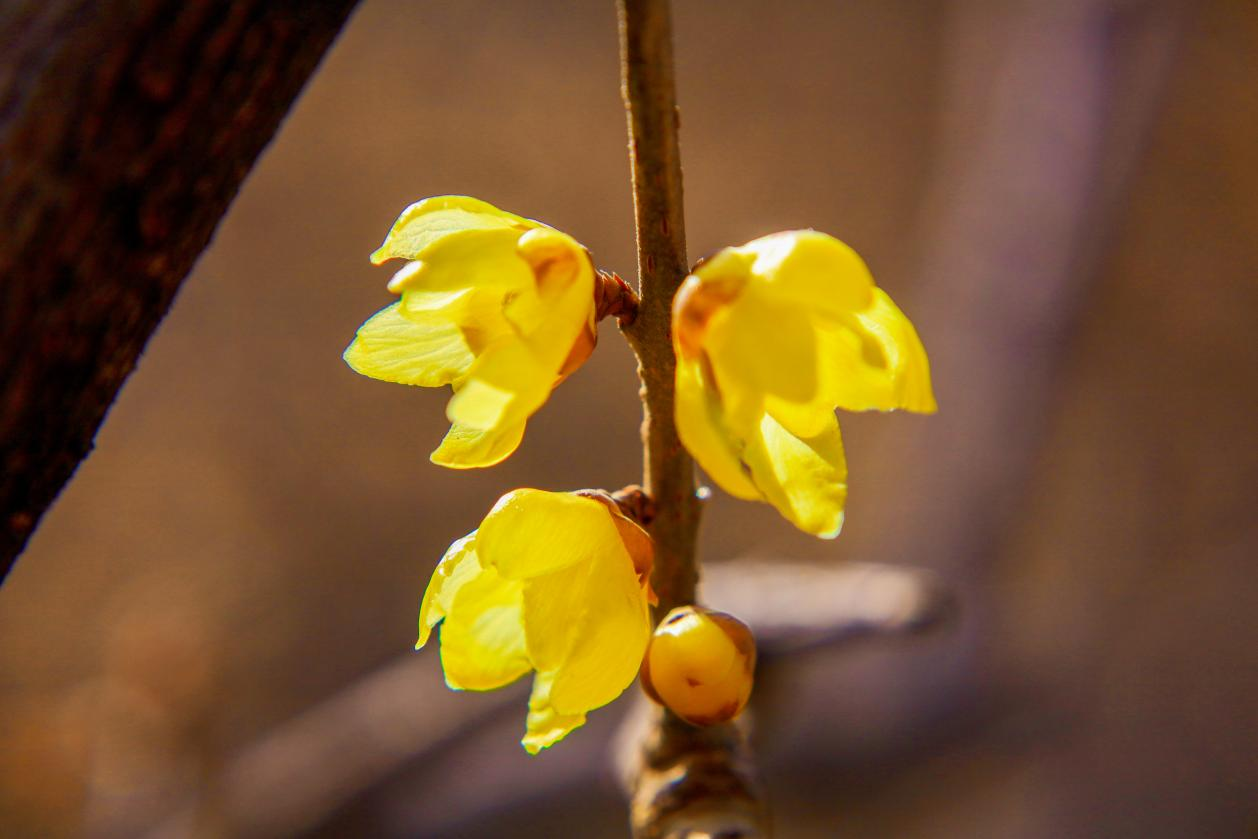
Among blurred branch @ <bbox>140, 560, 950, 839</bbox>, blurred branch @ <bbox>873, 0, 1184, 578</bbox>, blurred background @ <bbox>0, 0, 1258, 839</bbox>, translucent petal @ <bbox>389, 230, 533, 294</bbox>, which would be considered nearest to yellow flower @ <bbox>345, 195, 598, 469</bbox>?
translucent petal @ <bbox>389, 230, 533, 294</bbox>

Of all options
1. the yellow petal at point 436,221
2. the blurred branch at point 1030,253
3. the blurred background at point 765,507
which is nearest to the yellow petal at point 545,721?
the yellow petal at point 436,221

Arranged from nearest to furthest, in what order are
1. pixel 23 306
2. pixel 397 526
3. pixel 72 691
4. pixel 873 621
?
pixel 23 306
pixel 873 621
pixel 72 691
pixel 397 526

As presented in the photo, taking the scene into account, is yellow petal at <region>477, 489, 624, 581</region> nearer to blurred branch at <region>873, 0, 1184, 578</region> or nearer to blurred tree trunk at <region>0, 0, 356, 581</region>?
blurred tree trunk at <region>0, 0, 356, 581</region>

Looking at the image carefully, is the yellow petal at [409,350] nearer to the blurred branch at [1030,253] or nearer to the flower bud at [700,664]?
the flower bud at [700,664]

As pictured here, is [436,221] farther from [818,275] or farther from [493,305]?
[818,275]

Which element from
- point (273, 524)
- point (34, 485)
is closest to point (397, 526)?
point (273, 524)

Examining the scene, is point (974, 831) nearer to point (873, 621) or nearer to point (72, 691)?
point (873, 621)

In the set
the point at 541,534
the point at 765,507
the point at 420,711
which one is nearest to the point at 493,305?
the point at 541,534
